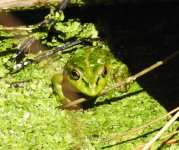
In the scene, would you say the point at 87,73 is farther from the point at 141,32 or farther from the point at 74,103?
the point at 141,32

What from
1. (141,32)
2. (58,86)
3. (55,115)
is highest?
(141,32)

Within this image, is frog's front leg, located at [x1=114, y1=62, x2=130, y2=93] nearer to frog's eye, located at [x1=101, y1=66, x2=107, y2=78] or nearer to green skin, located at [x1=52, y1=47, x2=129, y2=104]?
green skin, located at [x1=52, y1=47, x2=129, y2=104]

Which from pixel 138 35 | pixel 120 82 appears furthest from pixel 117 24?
pixel 120 82

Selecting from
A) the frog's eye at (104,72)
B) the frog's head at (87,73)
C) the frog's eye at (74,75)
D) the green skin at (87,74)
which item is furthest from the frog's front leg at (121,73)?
the frog's eye at (74,75)

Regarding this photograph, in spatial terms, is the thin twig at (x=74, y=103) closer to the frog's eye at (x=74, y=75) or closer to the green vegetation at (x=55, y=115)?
the green vegetation at (x=55, y=115)

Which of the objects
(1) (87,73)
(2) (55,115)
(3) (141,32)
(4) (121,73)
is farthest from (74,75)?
(3) (141,32)

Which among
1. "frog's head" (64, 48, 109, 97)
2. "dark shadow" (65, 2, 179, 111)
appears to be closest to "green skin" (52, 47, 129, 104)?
"frog's head" (64, 48, 109, 97)

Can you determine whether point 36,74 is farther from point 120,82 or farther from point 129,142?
point 129,142
